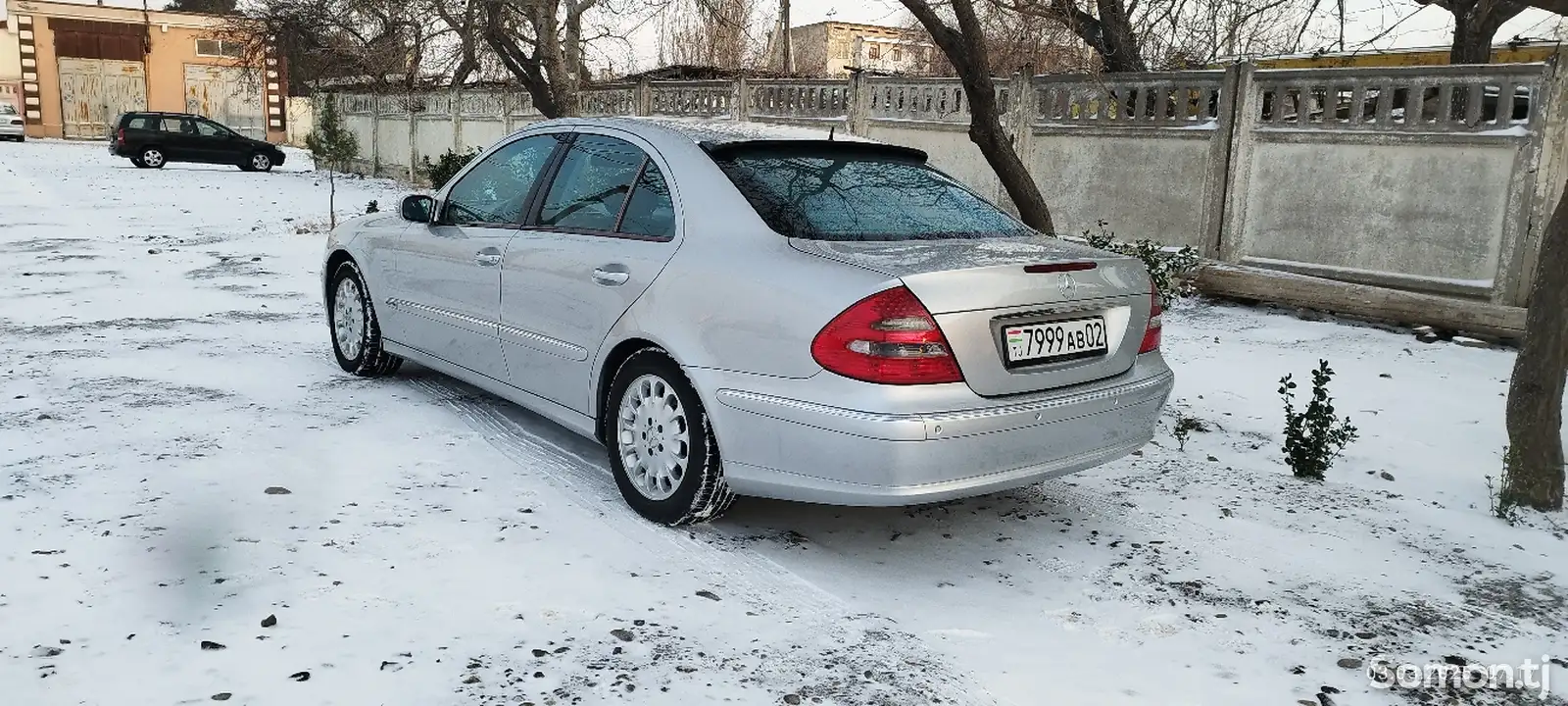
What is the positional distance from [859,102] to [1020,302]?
30.8 feet

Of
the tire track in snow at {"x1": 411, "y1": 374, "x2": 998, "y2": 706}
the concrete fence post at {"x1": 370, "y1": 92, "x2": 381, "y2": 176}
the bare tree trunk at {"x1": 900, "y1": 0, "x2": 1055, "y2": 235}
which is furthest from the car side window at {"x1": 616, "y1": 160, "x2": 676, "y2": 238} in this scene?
the concrete fence post at {"x1": 370, "y1": 92, "x2": 381, "y2": 176}

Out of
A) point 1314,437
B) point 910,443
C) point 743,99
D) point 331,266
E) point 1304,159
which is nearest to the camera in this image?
point 910,443

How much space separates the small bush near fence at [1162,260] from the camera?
6871 mm

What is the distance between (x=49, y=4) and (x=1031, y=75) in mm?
44678

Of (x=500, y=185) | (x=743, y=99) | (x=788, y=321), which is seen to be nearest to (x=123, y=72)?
(x=743, y=99)

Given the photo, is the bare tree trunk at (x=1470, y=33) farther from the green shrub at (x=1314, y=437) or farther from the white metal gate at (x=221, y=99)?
the white metal gate at (x=221, y=99)

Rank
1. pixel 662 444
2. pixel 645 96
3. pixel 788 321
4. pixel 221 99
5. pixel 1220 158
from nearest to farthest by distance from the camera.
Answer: pixel 788 321
pixel 662 444
pixel 1220 158
pixel 645 96
pixel 221 99

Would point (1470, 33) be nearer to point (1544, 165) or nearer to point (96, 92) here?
point (1544, 165)

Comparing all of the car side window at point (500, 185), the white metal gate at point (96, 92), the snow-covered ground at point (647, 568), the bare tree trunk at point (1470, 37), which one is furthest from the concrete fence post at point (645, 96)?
the white metal gate at point (96, 92)

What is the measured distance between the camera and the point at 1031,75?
10.4 m

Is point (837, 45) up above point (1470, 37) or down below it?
above

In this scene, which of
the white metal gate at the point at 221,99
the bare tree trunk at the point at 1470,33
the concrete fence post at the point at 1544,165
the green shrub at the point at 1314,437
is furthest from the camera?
the white metal gate at the point at 221,99

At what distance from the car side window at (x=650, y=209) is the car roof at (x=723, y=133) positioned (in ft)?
0.59

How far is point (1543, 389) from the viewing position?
4238mm
